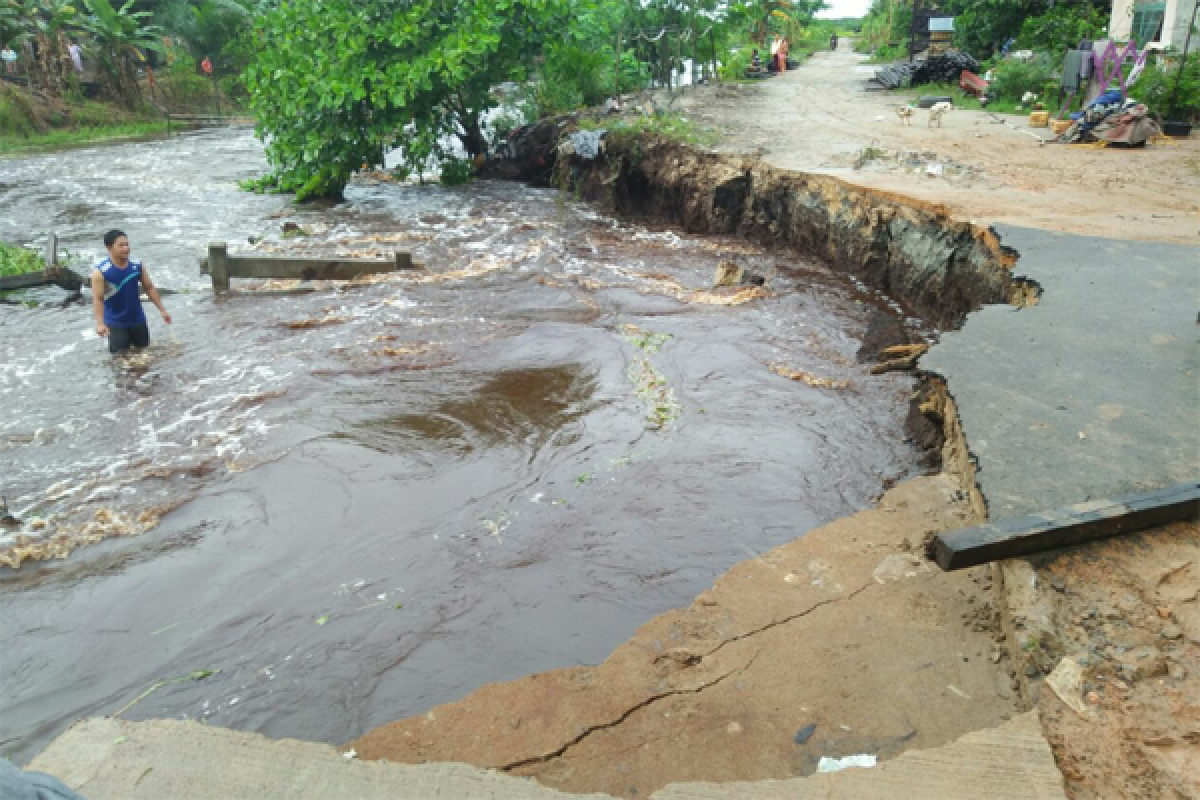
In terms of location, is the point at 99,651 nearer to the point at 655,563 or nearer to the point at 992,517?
the point at 655,563

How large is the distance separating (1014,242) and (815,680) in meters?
5.45

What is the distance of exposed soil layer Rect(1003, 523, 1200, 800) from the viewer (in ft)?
8.77

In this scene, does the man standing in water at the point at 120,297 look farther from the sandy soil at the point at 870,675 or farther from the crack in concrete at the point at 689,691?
the crack in concrete at the point at 689,691

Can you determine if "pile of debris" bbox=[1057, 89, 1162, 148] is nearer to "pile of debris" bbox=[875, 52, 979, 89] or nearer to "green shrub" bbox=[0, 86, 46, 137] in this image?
"pile of debris" bbox=[875, 52, 979, 89]

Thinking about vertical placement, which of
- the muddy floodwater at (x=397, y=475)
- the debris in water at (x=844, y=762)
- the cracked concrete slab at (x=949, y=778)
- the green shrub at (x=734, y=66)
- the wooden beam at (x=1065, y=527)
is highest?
the green shrub at (x=734, y=66)

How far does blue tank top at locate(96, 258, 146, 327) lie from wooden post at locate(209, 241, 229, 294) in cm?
184

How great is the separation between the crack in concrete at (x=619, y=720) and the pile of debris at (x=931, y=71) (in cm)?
2130

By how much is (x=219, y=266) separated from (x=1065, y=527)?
31.2ft

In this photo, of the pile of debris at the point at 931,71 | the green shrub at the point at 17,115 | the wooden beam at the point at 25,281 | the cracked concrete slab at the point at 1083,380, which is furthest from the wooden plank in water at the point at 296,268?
the green shrub at the point at 17,115

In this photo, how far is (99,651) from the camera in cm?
433

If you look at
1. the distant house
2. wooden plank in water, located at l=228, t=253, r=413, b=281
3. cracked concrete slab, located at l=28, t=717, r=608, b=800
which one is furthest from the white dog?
cracked concrete slab, located at l=28, t=717, r=608, b=800

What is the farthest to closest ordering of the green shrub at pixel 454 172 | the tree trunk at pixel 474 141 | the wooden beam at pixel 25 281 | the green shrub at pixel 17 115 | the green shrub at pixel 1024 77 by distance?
the green shrub at pixel 17 115
the tree trunk at pixel 474 141
the green shrub at pixel 454 172
the green shrub at pixel 1024 77
the wooden beam at pixel 25 281

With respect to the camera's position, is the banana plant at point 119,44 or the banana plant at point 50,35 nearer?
the banana plant at point 50,35

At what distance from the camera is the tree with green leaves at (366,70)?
1459 cm
